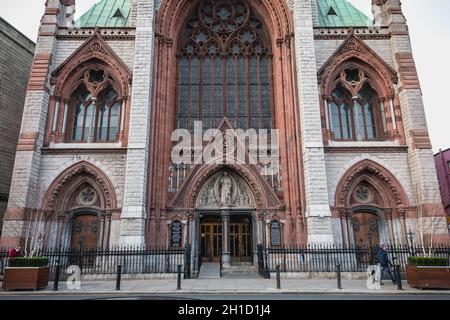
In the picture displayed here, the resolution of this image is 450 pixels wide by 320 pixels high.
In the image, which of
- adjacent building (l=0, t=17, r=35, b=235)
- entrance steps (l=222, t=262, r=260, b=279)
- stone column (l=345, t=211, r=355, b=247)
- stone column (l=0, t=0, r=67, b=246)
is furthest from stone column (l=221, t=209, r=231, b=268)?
adjacent building (l=0, t=17, r=35, b=235)

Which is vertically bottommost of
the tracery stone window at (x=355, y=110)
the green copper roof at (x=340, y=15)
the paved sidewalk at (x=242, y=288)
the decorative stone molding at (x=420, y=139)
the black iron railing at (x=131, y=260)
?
the paved sidewalk at (x=242, y=288)

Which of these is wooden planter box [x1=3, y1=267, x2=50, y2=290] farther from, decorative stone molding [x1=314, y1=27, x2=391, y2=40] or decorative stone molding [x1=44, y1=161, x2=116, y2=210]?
decorative stone molding [x1=314, y1=27, x2=391, y2=40]

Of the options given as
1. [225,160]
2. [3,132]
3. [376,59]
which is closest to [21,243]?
[3,132]

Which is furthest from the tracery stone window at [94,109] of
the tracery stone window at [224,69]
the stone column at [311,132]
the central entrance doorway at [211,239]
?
the stone column at [311,132]

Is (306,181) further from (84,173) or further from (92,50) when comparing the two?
(92,50)

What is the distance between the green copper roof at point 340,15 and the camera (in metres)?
23.7

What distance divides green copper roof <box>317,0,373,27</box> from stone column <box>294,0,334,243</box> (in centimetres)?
446

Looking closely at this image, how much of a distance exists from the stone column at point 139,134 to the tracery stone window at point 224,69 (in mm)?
3146

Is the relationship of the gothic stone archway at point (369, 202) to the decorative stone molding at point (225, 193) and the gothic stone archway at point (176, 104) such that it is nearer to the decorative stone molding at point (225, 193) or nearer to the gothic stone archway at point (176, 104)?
the gothic stone archway at point (176, 104)

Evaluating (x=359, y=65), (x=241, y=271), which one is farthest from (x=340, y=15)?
(x=241, y=271)

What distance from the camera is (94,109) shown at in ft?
66.1

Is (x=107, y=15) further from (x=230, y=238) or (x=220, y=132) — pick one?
(x=230, y=238)

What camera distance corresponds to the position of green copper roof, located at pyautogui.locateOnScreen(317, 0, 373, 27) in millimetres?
23661

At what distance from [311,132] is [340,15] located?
12.7 m
